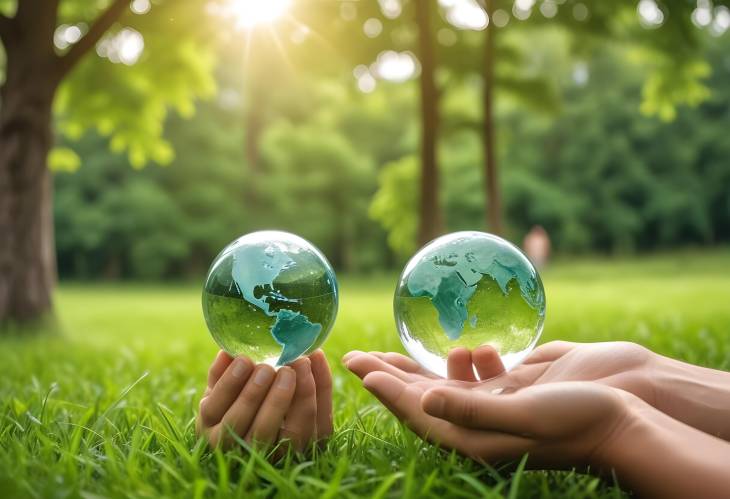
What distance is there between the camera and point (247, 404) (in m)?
2.19

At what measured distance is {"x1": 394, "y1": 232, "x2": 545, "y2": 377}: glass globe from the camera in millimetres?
2408

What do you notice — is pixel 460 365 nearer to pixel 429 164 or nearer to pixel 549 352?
pixel 549 352

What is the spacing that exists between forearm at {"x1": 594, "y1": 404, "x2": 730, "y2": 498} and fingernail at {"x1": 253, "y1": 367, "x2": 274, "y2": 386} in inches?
41.6

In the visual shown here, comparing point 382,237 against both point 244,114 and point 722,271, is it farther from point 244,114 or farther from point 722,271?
point 722,271

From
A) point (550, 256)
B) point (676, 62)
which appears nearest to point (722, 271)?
point (550, 256)

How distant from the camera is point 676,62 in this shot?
1241cm

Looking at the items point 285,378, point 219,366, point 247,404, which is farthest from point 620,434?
point 219,366

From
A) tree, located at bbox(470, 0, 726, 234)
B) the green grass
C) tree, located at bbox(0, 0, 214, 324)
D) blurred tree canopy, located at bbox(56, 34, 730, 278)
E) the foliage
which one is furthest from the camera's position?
blurred tree canopy, located at bbox(56, 34, 730, 278)

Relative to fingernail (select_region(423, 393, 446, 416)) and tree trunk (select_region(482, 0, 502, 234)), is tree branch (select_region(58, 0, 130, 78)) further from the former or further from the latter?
tree trunk (select_region(482, 0, 502, 234))

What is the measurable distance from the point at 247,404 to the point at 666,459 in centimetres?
129

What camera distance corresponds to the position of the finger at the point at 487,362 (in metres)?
2.37

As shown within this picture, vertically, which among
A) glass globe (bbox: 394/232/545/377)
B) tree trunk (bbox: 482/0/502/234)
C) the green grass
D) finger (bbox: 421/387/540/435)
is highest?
tree trunk (bbox: 482/0/502/234)

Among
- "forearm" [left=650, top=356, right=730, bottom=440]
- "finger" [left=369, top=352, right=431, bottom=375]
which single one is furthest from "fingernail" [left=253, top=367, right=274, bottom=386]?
"forearm" [left=650, top=356, right=730, bottom=440]

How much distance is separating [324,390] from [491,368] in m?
0.62
